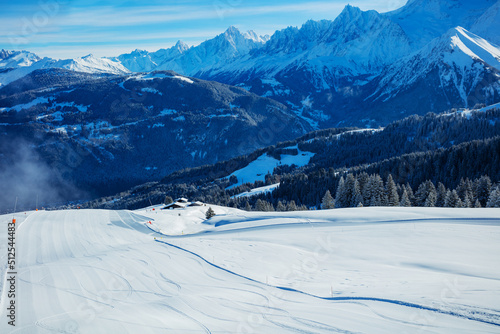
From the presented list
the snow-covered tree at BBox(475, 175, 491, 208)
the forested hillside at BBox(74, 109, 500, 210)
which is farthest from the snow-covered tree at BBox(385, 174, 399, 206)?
the snow-covered tree at BBox(475, 175, 491, 208)

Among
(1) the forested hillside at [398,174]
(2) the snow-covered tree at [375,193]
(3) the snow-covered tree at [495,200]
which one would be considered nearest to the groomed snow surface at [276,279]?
(3) the snow-covered tree at [495,200]

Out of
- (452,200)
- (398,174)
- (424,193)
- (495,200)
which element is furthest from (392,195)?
(398,174)

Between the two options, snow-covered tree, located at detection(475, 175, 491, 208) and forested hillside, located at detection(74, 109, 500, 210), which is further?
forested hillside, located at detection(74, 109, 500, 210)

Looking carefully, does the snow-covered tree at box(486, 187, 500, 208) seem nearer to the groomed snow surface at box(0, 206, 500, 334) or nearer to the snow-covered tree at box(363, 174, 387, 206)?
the snow-covered tree at box(363, 174, 387, 206)

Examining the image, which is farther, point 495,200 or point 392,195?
point 392,195

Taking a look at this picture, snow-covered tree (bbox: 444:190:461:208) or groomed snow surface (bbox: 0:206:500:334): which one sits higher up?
groomed snow surface (bbox: 0:206:500:334)

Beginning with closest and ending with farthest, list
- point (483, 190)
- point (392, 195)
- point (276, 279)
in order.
A: point (276, 279), point (392, 195), point (483, 190)

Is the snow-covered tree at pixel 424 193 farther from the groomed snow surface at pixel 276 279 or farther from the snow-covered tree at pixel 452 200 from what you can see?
the groomed snow surface at pixel 276 279

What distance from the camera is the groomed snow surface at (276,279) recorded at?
11.2 meters

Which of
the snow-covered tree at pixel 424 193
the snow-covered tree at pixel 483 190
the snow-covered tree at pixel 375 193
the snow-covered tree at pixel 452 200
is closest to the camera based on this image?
the snow-covered tree at pixel 452 200

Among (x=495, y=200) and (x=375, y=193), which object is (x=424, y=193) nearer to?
(x=375, y=193)

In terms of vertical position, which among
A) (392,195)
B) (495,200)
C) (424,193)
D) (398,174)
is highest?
(495,200)

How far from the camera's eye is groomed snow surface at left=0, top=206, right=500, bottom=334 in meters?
11.2

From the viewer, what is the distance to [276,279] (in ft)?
53.7
